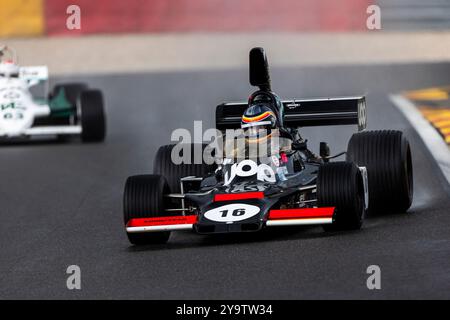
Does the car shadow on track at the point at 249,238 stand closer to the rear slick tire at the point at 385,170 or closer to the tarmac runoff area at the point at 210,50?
the rear slick tire at the point at 385,170

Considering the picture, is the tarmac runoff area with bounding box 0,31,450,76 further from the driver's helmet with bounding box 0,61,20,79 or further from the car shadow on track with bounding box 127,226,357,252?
the car shadow on track with bounding box 127,226,357,252

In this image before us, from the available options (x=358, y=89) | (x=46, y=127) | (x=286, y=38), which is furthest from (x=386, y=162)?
(x=286, y=38)

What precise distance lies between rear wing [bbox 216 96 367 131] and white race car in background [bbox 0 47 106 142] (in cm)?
796

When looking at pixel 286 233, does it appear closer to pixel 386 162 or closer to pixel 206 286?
pixel 386 162

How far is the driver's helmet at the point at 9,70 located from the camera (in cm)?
2075

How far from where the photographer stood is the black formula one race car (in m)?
10.9

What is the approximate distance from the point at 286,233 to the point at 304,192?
0.40 meters

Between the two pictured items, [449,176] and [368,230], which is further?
[449,176]

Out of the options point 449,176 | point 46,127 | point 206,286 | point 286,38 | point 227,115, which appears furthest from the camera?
point 286,38

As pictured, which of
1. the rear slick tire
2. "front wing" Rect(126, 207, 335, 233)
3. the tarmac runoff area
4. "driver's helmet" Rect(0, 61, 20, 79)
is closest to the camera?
"front wing" Rect(126, 207, 335, 233)

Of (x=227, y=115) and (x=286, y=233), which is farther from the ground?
(x=227, y=115)

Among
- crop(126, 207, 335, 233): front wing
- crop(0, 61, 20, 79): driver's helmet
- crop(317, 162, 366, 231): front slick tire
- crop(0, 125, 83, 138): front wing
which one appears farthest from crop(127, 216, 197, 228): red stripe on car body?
crop(0, 61, 20, 79): driver's helmet

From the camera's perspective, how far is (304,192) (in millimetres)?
11469

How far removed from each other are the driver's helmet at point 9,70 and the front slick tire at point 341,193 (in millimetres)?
10542
